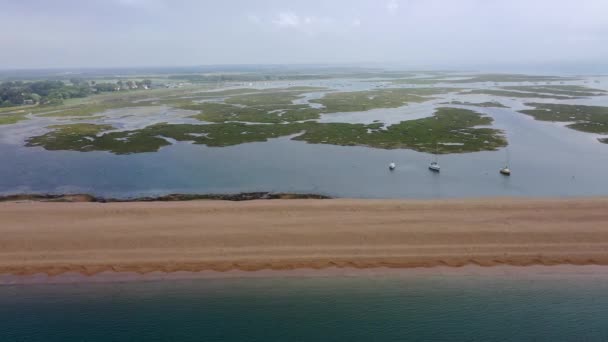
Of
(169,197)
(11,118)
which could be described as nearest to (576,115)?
(169,197)

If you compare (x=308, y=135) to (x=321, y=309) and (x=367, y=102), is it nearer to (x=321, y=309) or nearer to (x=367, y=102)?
(x=367, y=102)

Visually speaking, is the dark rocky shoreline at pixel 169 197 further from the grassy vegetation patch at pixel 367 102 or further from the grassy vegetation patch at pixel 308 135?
the grassy vegetation patch at pixel 367 102

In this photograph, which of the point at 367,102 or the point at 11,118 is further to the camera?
the point at 367,102

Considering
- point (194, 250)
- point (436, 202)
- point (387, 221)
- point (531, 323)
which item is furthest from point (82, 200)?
point (531, 323)

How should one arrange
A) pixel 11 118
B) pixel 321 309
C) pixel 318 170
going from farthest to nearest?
pixel 11 118, pixel 318 170, pixel 321 309

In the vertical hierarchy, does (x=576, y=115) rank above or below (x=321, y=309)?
above

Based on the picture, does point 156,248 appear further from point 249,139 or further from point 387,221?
point 249,139

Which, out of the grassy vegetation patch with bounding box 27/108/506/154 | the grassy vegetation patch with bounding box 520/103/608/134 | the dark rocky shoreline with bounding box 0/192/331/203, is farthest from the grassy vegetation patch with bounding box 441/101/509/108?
the dark rocky shoreline with bounding box 0/192/331/203
